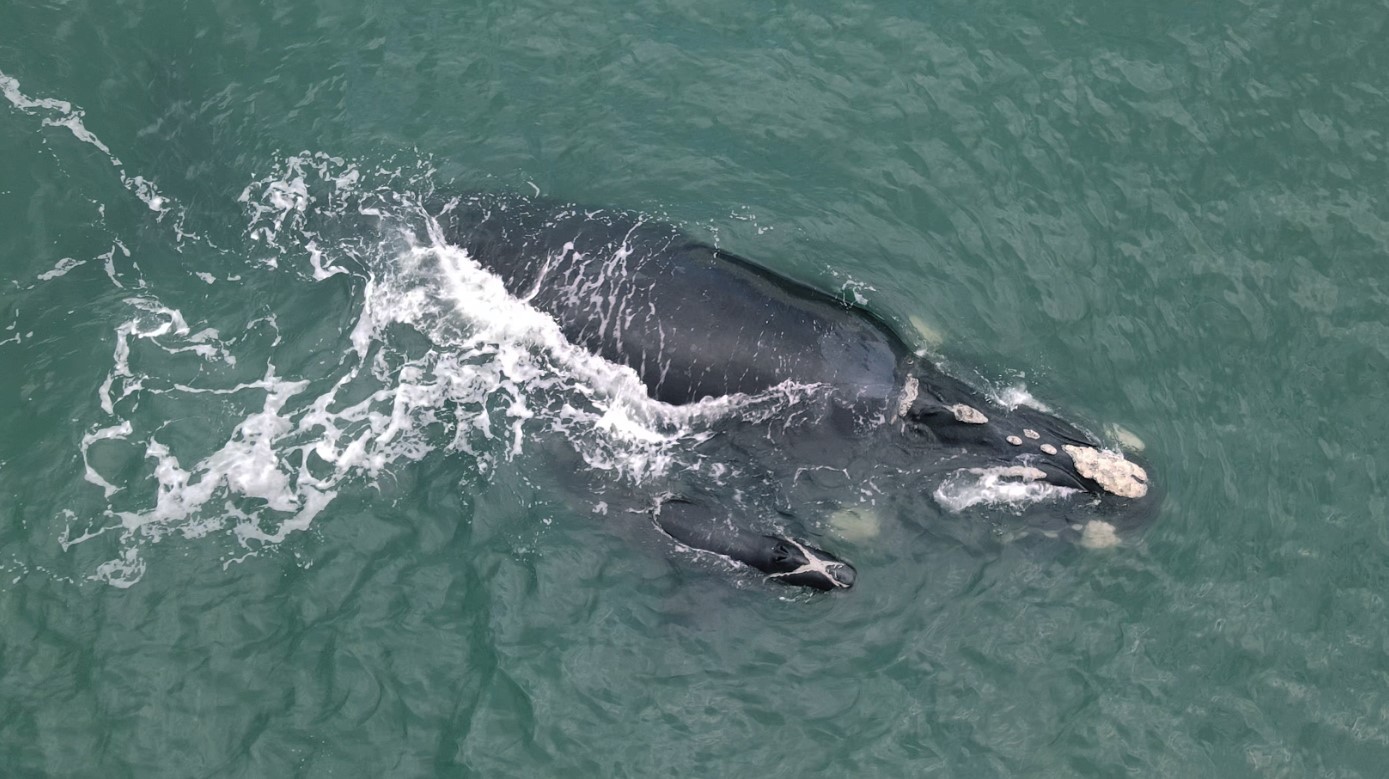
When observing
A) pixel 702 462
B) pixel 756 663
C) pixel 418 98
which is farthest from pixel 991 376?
pixel 418 98

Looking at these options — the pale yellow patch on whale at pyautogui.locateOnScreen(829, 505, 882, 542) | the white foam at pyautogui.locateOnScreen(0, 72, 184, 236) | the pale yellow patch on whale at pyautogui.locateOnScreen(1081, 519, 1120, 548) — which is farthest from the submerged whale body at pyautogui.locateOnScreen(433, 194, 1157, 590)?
the white foam at pyautogui.locateOnScreen(0, 72, 184, 236)

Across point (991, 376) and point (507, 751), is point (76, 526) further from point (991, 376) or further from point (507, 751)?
point (991, 376)

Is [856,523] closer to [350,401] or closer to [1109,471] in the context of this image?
[1109,471]

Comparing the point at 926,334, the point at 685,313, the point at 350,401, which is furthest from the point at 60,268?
the point at 926,334

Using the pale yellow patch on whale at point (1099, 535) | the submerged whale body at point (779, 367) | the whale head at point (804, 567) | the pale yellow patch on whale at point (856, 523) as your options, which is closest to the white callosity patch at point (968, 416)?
the submerged whale body at point (779, 367)

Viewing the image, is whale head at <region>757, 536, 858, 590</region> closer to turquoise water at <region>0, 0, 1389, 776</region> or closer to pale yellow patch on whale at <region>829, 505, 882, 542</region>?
turquoise water at <region>0, 0, 1389, 776</region>
